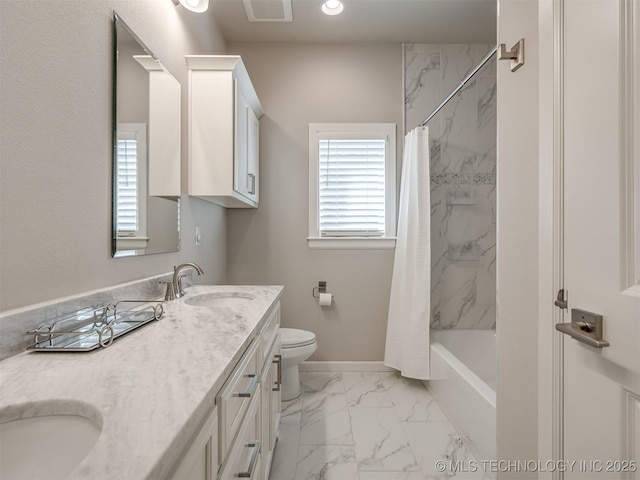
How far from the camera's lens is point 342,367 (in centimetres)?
269

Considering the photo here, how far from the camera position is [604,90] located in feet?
2.38

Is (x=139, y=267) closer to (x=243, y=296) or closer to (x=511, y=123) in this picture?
(x=243, y=296)

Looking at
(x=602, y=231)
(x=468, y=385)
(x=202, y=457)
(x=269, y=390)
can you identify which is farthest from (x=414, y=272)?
(x=202, y=457)

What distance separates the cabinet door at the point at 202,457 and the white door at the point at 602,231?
881mm

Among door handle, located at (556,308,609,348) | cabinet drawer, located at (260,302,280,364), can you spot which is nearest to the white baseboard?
cabinet drawer, located at (260,302,280,364)

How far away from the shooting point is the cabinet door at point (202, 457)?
505mm

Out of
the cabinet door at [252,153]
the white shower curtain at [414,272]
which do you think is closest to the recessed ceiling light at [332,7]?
the cabinet door at [252,153]

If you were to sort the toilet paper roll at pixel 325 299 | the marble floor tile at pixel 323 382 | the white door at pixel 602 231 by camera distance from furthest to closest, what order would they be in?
the toilet paper roll at pixel 325 299 → the marble floor tile at pixel 323 382 → the white door at pixel 602 231

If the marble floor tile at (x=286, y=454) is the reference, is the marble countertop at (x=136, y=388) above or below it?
above

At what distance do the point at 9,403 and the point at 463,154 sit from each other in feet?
9.69

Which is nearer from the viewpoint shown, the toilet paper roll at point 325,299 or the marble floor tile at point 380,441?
the marble floor tile at point 380,441

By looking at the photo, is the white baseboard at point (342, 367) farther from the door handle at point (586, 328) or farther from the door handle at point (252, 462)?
the door handle at point (586, 328)

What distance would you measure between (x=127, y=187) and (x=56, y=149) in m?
0.35

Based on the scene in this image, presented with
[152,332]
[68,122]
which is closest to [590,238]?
[152,332]
